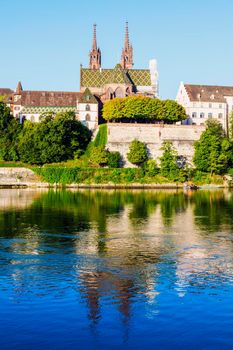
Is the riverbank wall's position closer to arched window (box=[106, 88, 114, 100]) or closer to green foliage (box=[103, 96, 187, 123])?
green foliage (box=[103, 96, 187, 123])

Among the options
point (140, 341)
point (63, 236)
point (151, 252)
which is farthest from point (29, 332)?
point (63, 236)

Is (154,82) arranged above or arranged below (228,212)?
above

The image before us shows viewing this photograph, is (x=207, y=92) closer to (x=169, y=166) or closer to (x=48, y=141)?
(x=169, y=166)

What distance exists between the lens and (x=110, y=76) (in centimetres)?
10188

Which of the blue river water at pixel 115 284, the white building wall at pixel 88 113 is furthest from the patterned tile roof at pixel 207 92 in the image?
the blue river water at pixel 115 284

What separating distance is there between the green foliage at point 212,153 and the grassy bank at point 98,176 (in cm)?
204

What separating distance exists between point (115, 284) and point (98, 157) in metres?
61.2

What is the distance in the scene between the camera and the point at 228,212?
4541cm

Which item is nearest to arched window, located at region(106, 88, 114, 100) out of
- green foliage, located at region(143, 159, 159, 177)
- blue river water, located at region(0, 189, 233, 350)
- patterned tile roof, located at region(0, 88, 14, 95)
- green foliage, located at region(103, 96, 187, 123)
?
green foliage, located at region(103, 96, 187, 123)

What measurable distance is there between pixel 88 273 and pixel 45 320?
5.66m

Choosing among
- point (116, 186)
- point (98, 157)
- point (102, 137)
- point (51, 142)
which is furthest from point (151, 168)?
point (51, 142)

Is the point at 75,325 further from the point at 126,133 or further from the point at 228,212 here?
the point at 126,133

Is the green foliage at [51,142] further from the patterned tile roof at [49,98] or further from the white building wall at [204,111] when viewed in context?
the white building wall at [204,111]

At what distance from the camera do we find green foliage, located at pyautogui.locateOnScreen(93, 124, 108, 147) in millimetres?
85000
